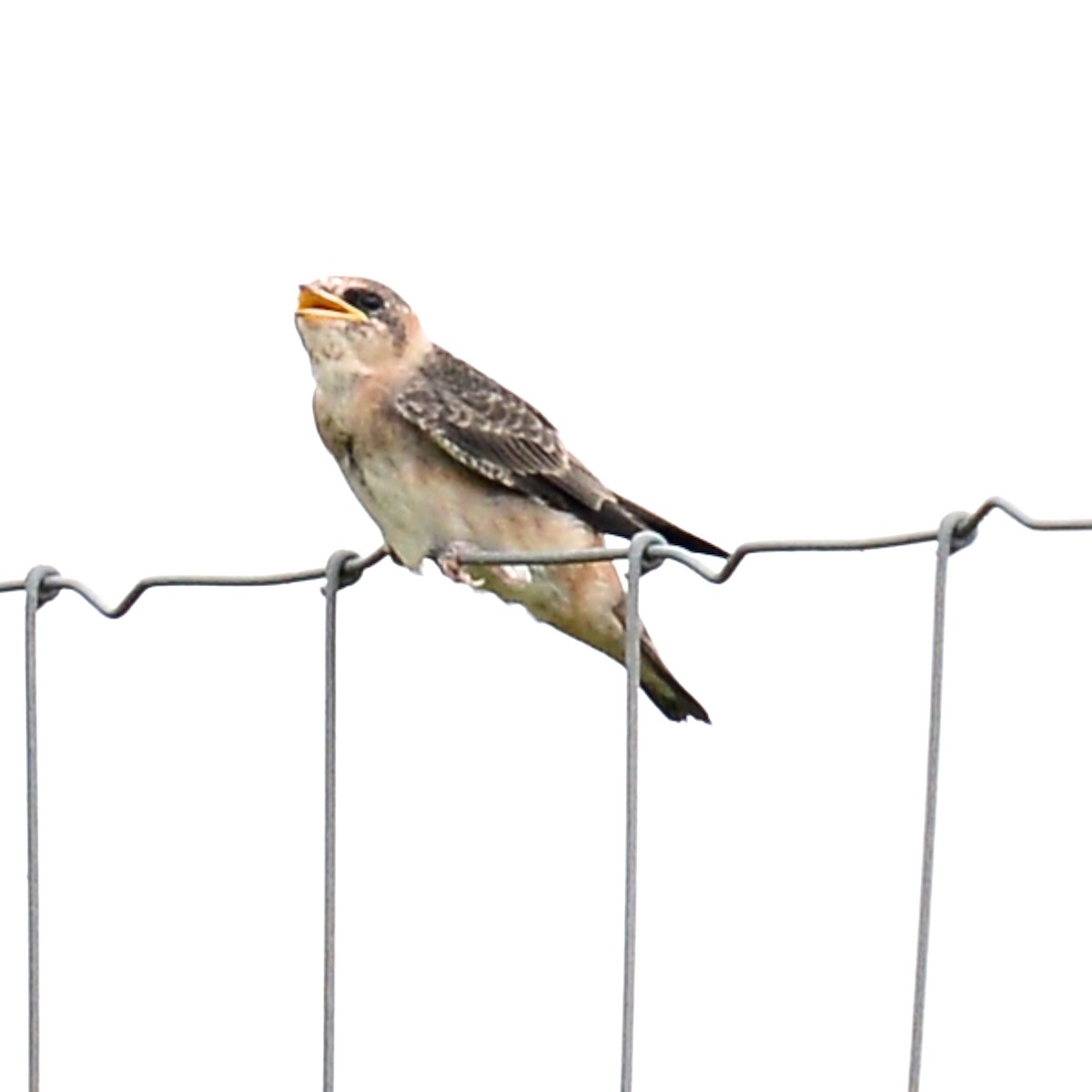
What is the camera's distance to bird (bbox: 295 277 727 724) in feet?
22.6

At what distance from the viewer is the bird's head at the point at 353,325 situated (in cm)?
709

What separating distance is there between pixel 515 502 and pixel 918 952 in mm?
3196

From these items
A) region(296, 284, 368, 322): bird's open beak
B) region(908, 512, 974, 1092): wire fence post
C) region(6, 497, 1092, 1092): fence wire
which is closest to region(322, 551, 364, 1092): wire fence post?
region(6, 497, 1092, 1092): fence wire

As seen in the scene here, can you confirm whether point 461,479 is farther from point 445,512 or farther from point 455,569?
point 455,569

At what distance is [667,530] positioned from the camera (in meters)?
6.73

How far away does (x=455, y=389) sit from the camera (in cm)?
719

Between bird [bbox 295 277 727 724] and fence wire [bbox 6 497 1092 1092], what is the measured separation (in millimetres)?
817

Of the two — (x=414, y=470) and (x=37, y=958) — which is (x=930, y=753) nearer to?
(x=37, y=958)

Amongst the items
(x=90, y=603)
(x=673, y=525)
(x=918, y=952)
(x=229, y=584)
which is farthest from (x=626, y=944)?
(x=673, y=525)

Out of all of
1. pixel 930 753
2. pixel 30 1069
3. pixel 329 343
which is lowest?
pixel 30 1069

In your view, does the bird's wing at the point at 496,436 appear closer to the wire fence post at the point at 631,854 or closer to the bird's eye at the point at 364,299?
the bird's eye at the point at 364,299

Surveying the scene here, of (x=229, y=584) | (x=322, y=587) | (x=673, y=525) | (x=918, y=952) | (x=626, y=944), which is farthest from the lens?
(x=673, y=525)

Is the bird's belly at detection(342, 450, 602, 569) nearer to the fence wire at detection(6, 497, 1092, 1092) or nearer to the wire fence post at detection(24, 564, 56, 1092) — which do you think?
the fence wire at detection(6, 497, 1092, 1092)

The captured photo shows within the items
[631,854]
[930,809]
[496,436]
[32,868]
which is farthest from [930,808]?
[496,436]
